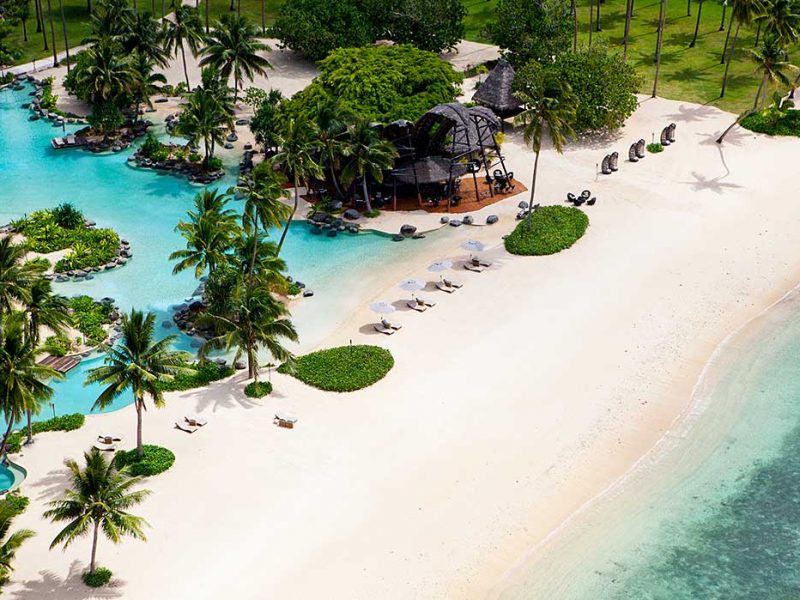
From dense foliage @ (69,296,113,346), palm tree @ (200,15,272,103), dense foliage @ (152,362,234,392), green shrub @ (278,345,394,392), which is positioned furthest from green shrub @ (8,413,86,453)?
palm tree @ (200,15,272,103)

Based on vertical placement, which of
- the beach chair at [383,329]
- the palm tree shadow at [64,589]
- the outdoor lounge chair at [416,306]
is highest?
the outdoor lounge chair at [416,306]

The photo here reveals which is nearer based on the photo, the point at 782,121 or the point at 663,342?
the point at 663,342

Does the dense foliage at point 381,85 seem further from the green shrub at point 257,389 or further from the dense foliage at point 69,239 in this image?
the green shrub at point 257,389

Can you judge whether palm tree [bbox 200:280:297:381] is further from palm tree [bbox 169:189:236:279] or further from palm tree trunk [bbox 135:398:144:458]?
palm tree [bbox 169:189:236:279]

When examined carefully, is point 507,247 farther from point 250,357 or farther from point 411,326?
point 250,357

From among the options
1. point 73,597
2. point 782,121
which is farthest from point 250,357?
point 782,121

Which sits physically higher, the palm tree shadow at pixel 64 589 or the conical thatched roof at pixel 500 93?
the conical thatched roof at pixel 500 93

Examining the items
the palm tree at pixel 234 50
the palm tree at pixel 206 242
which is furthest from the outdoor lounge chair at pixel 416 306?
the palm tree at pixel 234 50
